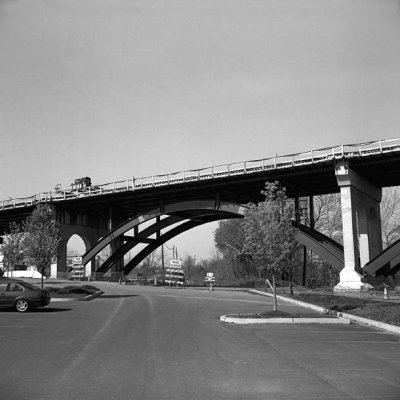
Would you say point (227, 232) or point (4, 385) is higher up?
point (227, 232)

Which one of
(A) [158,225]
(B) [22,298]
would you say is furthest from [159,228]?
(B) [22,298]

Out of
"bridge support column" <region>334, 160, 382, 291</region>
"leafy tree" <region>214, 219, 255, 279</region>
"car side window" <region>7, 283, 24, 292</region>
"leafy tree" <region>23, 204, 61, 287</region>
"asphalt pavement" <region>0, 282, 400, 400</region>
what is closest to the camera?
"asphalt pavement" <region>0, 282, 400, 400</region>

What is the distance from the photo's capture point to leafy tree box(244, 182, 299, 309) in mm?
20250

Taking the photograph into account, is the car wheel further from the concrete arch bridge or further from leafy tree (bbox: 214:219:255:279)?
leafy tree (bbox: 214:219:255:279)

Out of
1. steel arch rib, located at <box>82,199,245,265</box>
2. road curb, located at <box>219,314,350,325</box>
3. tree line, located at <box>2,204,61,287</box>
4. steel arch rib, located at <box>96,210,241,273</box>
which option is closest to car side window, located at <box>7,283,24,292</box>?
road curb, located at <box>219,314,350,325</box>

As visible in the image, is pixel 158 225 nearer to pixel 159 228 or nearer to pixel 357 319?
pixel 159 228

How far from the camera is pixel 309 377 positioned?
27.7 ft

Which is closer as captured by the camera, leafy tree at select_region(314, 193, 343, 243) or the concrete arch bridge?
the concrete arch bridge

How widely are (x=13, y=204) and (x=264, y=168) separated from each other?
36840 mm

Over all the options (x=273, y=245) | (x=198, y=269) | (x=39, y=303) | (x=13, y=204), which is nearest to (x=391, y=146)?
(x=273, y=245)

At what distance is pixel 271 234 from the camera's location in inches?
795

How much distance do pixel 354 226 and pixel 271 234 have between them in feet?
83.6

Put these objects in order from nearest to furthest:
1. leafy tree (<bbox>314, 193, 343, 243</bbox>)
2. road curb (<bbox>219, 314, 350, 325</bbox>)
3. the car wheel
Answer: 1. road curb (<bbox>219, 314, 350, 325</bbox>)
2. the car wheel
3. leafy tree (<bbox>314, 193, 343, 243</bbox>)

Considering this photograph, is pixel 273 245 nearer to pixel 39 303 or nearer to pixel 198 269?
pixel 39 303
